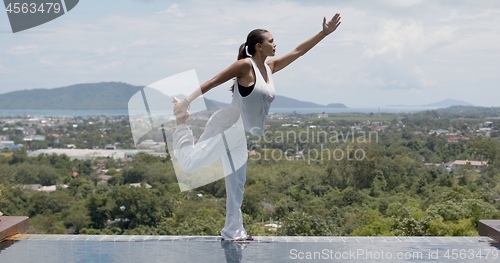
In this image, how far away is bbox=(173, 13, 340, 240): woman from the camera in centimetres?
340

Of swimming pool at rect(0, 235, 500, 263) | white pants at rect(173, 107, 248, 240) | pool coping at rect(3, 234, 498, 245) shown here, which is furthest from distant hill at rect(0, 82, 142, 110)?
white pants at rect(173, 107, 248, 240)

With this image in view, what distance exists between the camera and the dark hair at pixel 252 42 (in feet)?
11.4

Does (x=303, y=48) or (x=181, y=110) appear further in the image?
(x=303, y=48)

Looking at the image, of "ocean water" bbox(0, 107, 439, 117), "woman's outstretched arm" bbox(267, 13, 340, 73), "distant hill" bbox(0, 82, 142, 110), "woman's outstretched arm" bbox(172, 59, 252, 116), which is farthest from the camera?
"ocean water" bbox(0, 107, 439, 117)

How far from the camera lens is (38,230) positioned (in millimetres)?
22984

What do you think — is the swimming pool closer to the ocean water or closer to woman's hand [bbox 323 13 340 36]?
woman's hand [bbox 323 13 340 36]

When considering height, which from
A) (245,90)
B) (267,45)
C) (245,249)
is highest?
(267,45)

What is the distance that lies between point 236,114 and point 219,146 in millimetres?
230

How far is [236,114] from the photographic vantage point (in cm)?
347

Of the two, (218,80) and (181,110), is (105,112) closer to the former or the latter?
(181,110)

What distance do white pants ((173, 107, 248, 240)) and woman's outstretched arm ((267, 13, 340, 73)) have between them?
1.73ft

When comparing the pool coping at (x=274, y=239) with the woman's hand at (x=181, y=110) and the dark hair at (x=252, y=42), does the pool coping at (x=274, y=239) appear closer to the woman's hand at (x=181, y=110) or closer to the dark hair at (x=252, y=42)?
the woman's hand at (x=181, y=110)

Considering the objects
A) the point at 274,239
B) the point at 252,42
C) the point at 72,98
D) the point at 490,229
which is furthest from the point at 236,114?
the point at 72,98

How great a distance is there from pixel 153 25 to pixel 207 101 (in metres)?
37.2
